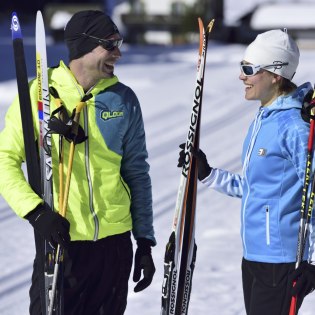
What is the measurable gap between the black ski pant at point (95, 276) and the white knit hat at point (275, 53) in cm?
93

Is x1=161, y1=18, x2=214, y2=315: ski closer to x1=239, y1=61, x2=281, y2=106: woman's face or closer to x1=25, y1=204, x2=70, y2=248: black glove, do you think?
x1=239, y1=61, x2=281, y2=106: woman's face

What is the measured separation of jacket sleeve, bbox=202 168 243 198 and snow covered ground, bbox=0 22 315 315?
5.22 feet

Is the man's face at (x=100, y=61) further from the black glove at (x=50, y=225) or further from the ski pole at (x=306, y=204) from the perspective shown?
the ski pole at (x=306, y=204)

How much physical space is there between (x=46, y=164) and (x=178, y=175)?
556 cm

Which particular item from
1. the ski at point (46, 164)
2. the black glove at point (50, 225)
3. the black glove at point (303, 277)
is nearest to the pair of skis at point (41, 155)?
the ski at point (46, 164)

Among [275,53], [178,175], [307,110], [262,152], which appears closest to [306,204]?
[262,152]

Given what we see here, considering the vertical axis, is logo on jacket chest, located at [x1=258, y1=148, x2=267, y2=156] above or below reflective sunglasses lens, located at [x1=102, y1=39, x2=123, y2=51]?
below

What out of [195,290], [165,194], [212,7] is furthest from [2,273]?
[212,7]

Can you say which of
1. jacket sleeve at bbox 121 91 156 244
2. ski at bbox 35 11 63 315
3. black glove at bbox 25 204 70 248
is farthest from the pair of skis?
jacket sleeve at bbox 121 91 156 244

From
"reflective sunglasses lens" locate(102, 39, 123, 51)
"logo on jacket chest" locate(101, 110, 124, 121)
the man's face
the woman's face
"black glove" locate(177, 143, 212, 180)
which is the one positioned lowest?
"black glove" locate(177, 143, 212, 180)

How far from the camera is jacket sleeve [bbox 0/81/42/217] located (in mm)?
3410

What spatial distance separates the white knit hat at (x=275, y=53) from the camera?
11.7 ft

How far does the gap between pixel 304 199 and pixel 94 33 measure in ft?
3.50

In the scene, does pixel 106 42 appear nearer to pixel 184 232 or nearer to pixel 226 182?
pixel 226 182
